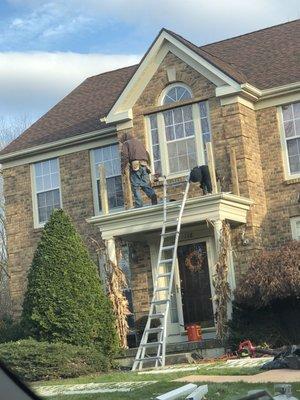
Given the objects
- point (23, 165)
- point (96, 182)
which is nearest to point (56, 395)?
point (96, 182)

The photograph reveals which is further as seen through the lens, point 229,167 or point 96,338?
point 229,167

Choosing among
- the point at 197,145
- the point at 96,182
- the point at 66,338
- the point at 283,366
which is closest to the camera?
the point at 283,366

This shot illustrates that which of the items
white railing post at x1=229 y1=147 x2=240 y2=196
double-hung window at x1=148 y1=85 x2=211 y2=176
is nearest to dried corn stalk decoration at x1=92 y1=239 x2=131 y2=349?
double-hung window at x1=148 y1=85 x2=211 y2=176

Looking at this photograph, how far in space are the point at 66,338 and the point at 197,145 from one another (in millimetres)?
5846

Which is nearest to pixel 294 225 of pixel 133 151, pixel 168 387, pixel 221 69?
pixel 221 69

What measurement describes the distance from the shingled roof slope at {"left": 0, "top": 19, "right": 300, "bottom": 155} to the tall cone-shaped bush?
5397 millimetres

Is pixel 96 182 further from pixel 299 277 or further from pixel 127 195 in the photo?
pixel 299 277

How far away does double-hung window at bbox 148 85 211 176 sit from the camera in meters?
17.9

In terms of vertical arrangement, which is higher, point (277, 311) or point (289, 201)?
point (289, 201)

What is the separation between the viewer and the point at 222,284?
15.6 meters

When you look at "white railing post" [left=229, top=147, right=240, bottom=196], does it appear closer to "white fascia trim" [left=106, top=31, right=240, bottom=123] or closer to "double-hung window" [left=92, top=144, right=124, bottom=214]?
"white fascia trim" [left=106, top=31, right=240, bottom=123]

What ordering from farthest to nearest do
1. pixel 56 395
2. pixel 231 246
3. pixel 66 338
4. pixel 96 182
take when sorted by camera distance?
1. pixel 96 182
2. pixel 231 246
3. pixel 66 338
4. pixel 56 395

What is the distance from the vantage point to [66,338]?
14.4m

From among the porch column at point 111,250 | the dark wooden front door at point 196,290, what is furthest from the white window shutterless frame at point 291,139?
the porch column at point 111,250
